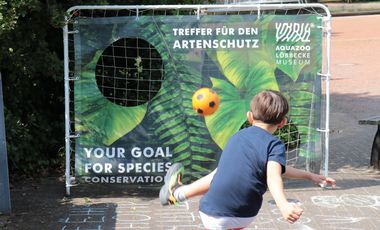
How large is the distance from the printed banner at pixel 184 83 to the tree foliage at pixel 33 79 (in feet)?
1.75

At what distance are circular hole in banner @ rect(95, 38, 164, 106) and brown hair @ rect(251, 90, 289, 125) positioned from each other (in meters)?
4.41

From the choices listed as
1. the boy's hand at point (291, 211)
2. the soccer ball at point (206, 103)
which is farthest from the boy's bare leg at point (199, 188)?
the soccer ball at point (206, 103)

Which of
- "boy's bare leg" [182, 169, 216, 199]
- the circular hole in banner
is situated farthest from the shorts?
the circular hole in banner

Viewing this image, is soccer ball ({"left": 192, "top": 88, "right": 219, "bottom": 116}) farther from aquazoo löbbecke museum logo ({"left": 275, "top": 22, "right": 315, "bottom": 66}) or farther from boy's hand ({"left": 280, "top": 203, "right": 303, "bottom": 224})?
boy's hand ({"left": 280, "top": 203, "right": 303, "bottom": 224})

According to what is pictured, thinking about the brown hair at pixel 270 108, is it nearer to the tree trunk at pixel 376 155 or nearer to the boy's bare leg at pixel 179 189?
the boy's bare leg at pixel 179 189

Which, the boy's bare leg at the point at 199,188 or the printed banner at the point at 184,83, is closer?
the boy's bare leg at the point at 199,188

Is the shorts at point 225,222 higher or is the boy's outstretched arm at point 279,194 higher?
the boy's outstretched arm at point 279,194

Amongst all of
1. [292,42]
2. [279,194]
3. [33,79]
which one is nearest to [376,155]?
[292,42]

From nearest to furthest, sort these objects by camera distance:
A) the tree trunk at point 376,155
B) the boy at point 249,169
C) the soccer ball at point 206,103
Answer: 1. the boy at point 249,169
2. the soccer ball at point 206,103
3. the tree trunk at point 376,155

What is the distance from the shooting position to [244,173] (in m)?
3.79

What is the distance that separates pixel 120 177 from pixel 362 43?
22114 mm

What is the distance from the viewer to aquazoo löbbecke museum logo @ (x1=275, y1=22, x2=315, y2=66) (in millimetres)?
7594

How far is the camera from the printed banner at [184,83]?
7477 mm

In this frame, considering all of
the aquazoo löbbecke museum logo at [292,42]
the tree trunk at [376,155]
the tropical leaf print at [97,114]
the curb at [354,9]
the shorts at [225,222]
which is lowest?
the tree trunk at [376,155]
